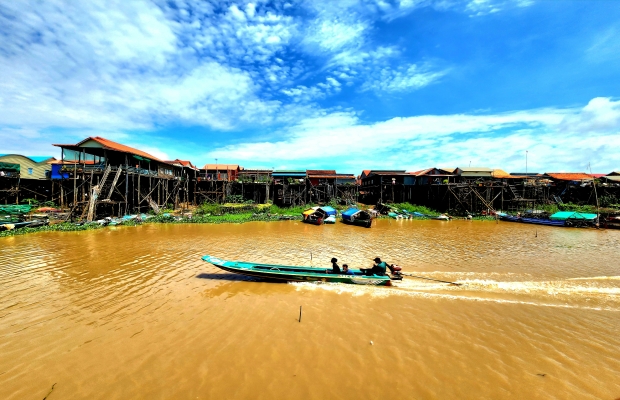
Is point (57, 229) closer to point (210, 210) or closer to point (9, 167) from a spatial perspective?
point (210, 210)

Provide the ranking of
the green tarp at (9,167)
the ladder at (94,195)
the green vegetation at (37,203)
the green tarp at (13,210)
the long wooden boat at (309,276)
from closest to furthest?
the long wooden boat at (309,276)
the ladder at (94,195)
the green tarp at (13,210)
the green vegetation at (37,203)
the green tarp at (9,167)

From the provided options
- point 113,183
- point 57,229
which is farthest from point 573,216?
point 57,229

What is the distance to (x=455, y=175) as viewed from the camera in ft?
135

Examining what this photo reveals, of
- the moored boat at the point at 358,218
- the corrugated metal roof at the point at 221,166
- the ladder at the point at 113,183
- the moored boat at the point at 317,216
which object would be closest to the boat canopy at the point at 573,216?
the moored boat at the point at 358,218

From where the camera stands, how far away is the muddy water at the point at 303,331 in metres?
5.25

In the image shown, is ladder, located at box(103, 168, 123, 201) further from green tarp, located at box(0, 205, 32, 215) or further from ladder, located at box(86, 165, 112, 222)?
green tarp, located at box(0, 205, 32, 215)

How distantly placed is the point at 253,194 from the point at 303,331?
35685mm

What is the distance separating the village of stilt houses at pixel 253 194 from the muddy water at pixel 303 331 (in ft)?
48.3

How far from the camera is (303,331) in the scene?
7230mm

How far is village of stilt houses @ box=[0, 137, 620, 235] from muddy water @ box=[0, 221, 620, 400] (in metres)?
14.7

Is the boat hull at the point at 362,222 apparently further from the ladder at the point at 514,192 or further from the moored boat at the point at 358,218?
the ladder at the point at 514,192

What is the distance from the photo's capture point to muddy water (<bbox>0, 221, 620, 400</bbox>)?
5246 mm

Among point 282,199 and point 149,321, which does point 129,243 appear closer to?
point 149,321

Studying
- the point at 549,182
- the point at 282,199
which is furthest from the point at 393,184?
the point at 549,182
